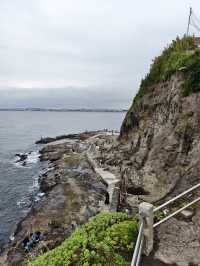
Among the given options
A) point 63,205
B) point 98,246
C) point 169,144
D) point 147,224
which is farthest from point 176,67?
point 98,246

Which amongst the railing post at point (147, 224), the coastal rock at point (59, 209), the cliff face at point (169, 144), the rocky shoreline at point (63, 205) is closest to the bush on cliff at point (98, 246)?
the railing post at point (147, 224)

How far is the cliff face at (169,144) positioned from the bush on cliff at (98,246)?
566cm

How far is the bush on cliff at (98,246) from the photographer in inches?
309

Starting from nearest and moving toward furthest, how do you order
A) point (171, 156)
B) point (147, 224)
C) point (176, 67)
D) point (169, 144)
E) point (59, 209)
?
point (147, 224), point (171, 156), point (169, 144), point (59, 209), point (176, 67)

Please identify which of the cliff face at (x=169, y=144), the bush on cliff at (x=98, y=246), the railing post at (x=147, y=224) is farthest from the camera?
the cliff face at (x=169, y=144)

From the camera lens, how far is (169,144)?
20.4 meters

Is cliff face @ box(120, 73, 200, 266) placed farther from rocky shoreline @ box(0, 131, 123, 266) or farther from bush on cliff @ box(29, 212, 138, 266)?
rocky shoreline @ box(0, 131, 123, 266)

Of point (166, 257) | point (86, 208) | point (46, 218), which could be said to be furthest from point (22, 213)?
point (166, 257)

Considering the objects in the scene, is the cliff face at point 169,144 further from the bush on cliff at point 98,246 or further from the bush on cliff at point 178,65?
the bush on cliff at point 98,246

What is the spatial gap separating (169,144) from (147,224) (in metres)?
12.7

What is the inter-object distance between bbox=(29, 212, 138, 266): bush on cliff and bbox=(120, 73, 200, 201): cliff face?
5662 millimetres

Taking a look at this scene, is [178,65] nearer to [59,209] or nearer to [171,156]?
[171,156]

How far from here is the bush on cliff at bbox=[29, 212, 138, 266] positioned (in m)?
7.85

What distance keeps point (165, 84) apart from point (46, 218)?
654 inches
